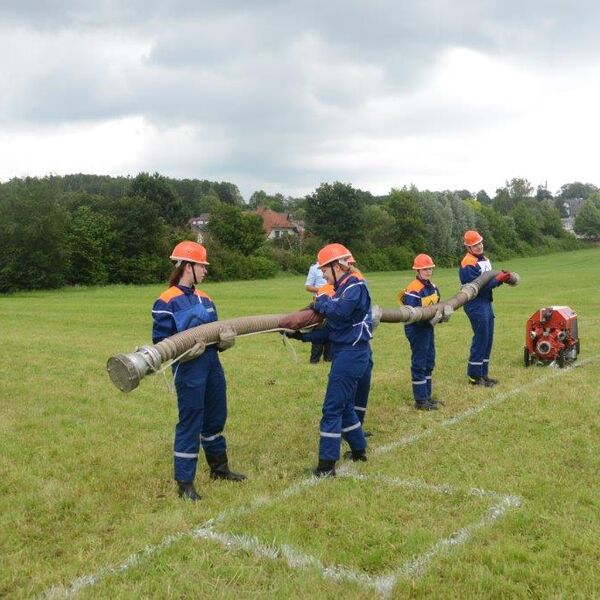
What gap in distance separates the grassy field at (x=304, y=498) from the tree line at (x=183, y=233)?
41997 mm

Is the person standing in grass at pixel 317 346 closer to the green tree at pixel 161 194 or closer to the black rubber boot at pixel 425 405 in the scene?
the black rubber boot at pixel 425 405

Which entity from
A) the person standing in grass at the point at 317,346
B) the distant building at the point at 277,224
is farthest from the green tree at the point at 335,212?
the person standing in grass at the point at 317,346

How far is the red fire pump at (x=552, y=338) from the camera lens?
38.9 ft

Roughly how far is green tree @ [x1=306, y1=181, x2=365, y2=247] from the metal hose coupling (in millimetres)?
64017

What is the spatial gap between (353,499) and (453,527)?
99cm

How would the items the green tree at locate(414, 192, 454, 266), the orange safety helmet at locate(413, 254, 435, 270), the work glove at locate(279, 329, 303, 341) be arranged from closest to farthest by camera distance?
the work glove at locate(279, 329, 303, 341) < the orange safety helmet at locate(413, 254, 435, 270) < the green tree at locate(414, 192, 454, 266)

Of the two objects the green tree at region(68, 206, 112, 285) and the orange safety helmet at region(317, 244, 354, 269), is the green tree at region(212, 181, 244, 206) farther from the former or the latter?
the orange safety helmet at region(317, 244, 354, 269)

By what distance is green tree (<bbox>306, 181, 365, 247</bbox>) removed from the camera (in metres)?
69.3

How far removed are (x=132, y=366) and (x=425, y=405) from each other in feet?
16.5

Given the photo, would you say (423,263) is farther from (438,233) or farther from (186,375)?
(438,233)

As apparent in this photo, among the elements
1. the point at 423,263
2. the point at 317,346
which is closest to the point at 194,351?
the point at 423,263

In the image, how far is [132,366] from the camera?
5.62m

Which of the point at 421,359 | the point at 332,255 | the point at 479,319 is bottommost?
the point at 421,359

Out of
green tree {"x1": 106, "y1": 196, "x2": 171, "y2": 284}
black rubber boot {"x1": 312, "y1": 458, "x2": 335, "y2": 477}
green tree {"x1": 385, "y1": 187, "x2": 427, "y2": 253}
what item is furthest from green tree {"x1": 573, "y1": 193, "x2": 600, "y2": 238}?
black rubber boot {"x1": 312, "y1": 458, "x2": 335, "y2": 477}
